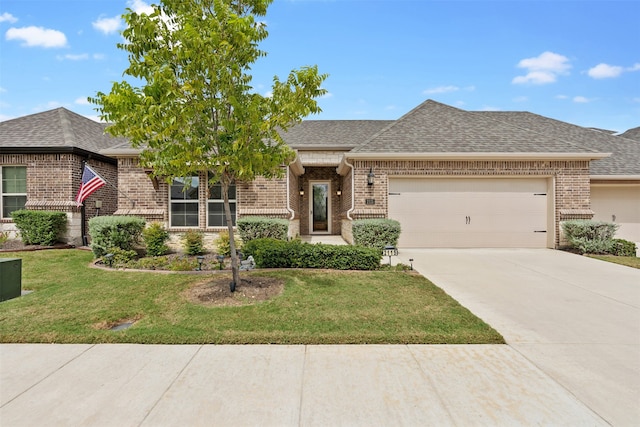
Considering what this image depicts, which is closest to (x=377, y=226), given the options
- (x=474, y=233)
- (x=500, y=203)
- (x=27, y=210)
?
(x=474, y=233)

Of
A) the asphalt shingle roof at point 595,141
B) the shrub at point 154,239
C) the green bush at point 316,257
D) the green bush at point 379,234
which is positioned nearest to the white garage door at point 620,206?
the asphalt shingle roof at point 595,141

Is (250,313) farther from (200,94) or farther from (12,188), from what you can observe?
(12,188)

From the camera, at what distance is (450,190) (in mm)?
11102

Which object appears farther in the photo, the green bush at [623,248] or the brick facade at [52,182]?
the brick facade at [52,182]

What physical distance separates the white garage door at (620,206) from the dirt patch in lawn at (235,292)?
44.2ft

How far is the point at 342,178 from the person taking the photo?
50.4ft

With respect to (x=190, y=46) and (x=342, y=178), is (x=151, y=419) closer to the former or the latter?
(x=190, y=46)

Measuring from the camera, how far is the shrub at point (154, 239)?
9148 millimetres

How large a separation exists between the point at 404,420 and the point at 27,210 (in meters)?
13.6

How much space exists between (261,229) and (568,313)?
24.4 feet

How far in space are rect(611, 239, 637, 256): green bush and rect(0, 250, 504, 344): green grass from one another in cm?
792

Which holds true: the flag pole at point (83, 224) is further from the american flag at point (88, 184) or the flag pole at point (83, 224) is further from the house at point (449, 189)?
the house at point (449, 189)

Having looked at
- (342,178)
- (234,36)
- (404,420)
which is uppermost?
(234,36)

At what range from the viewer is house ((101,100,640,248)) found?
10430 millimetres
